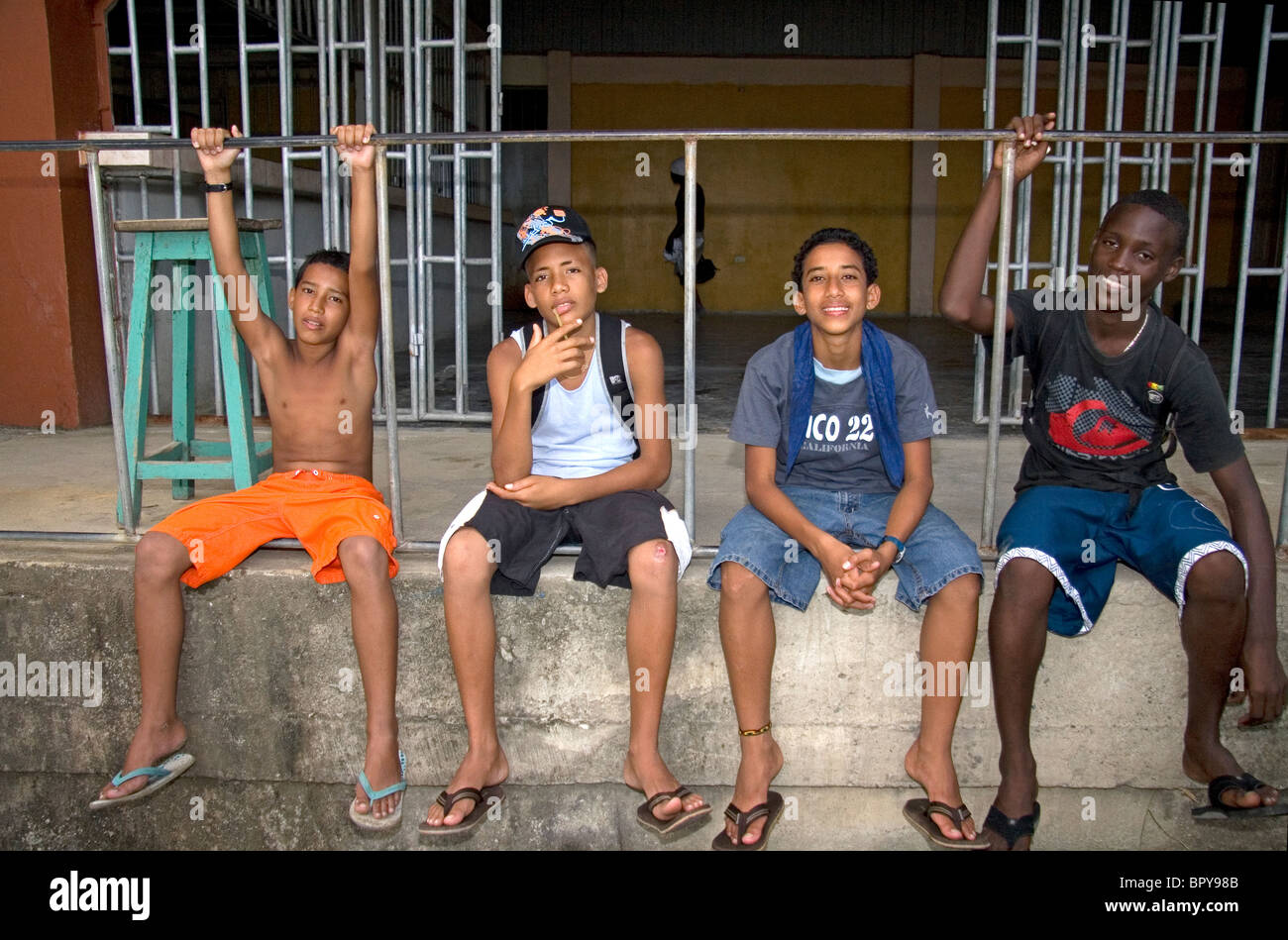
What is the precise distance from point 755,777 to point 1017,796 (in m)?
0.62

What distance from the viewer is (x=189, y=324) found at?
3.51 metres

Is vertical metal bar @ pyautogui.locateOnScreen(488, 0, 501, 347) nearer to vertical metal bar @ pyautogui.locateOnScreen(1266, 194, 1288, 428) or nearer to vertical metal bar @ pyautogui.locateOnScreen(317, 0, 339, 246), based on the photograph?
vertical metal bar @ pyautogui.locateOnScreen(317, 0, 339, 246)

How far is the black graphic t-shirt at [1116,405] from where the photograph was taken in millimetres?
2653

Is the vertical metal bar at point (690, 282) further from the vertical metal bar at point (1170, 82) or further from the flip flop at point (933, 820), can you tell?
the vertical metal bar at point (1170, 82)

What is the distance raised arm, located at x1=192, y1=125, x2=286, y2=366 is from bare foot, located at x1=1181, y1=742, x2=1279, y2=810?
2658mm

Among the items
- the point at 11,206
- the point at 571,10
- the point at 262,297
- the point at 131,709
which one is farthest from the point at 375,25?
the point at 571,10

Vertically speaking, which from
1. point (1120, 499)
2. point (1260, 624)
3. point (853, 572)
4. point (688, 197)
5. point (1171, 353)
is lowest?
point (1260, 624)

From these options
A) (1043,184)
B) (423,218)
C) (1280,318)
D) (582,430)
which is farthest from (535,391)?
(1043,184)

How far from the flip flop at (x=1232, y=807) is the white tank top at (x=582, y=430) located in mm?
A: 1668

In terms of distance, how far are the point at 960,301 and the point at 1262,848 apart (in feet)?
5.45

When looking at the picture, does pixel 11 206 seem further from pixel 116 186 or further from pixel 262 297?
pixel 262 297

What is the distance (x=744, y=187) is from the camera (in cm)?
1437

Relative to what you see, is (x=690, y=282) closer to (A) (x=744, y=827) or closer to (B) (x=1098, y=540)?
(B) (x=1098, y=540)

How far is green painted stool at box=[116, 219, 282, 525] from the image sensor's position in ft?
10.5
